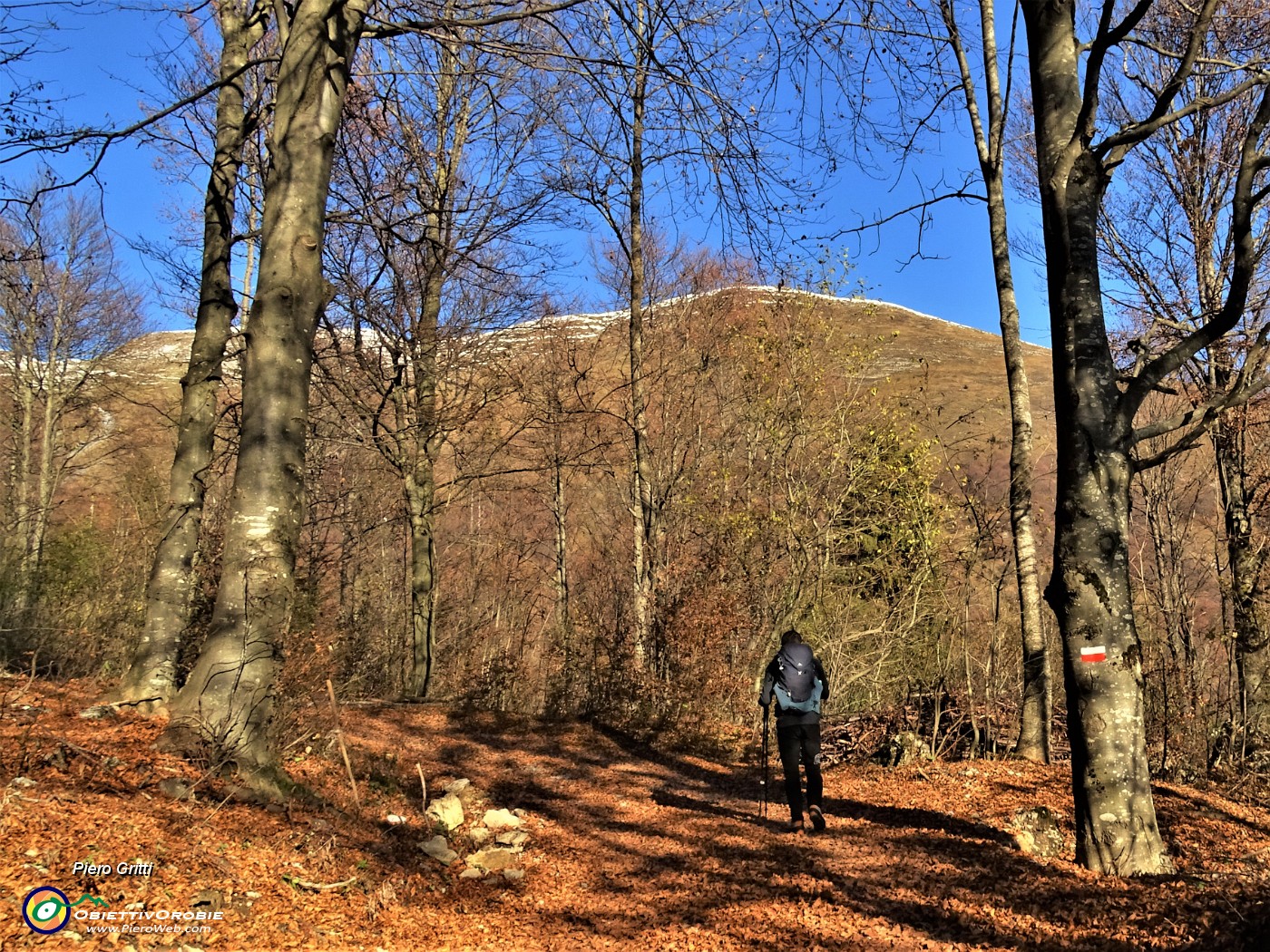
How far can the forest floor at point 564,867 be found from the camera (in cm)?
341

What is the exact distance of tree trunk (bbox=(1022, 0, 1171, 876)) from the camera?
15.8 feet

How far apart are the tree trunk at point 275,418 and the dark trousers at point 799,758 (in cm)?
423

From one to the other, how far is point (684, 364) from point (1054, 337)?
14148 mm

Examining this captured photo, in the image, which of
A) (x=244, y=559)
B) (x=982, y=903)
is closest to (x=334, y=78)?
(x=244, y=559)

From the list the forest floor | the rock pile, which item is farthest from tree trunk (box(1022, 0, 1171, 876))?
the rock pile

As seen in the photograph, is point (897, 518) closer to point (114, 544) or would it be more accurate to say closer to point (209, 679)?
point (209, 679)

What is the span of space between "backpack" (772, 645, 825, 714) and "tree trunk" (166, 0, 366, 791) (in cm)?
436

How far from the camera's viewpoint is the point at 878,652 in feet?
42.3

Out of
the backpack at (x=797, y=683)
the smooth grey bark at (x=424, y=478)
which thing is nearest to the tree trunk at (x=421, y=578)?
the smooth grey bark at (x=424, y=478)

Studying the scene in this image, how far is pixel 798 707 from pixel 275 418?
5.09m

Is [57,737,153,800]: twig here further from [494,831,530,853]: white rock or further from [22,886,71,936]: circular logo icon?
[494,831,530,853]: white rock

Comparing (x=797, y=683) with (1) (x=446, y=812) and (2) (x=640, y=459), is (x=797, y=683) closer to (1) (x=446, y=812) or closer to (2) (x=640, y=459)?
(1) (x=446, y=812)

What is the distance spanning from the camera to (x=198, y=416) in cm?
759

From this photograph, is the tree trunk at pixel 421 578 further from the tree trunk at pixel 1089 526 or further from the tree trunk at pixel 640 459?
the tree trunk at pixel 1089 526
